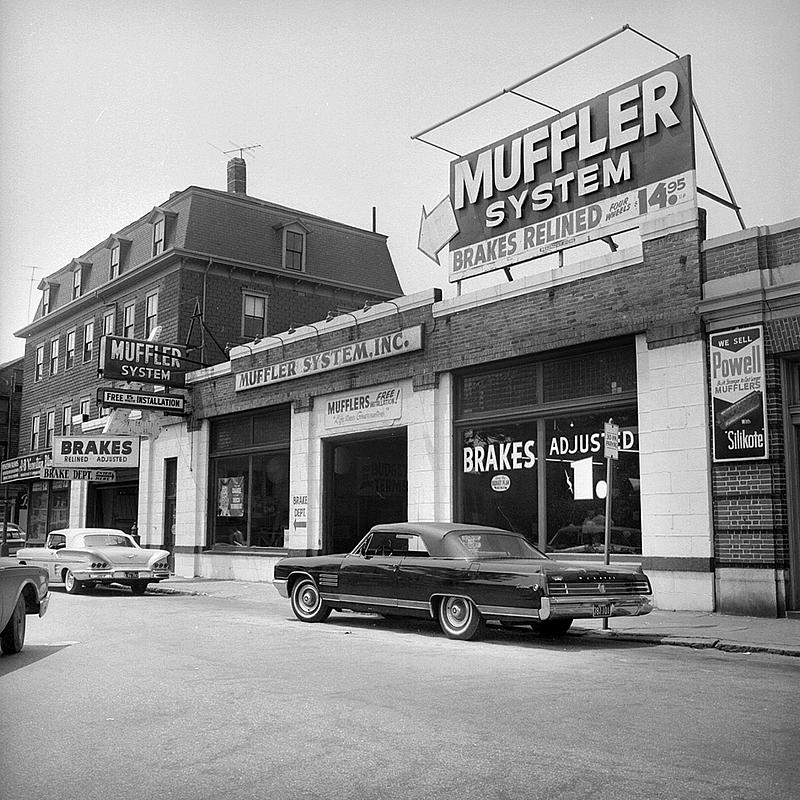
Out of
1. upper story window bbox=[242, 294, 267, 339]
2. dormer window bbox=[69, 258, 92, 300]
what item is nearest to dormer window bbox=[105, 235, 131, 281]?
dormer window bbox=[69, 258, 92, 300]

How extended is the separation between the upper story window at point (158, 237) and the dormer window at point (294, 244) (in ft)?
13.3

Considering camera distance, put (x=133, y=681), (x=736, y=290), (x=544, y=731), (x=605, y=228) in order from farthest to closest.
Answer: (x=605, y=228), (x=736, y=290), (x=133, y=681), (x=544, y=731)

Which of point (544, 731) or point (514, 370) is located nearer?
point (544, 731)

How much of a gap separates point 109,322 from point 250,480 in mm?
12982

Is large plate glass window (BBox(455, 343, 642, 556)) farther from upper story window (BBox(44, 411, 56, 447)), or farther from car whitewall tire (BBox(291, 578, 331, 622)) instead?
upper story window (BBox(44, 411, 56, 447))

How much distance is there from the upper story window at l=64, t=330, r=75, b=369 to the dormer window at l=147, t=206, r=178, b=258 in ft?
24.2

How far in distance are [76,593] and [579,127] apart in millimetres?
14055

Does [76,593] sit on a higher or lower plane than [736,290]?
lower

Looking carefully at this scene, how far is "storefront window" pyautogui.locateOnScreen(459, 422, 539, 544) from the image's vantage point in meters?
17.2

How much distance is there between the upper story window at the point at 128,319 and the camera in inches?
1288

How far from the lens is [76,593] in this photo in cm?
1989

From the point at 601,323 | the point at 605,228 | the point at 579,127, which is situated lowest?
the point at 601,323

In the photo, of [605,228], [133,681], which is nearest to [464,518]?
[605,228]

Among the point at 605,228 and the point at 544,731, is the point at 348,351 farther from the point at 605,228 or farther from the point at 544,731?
the point at 544,731
